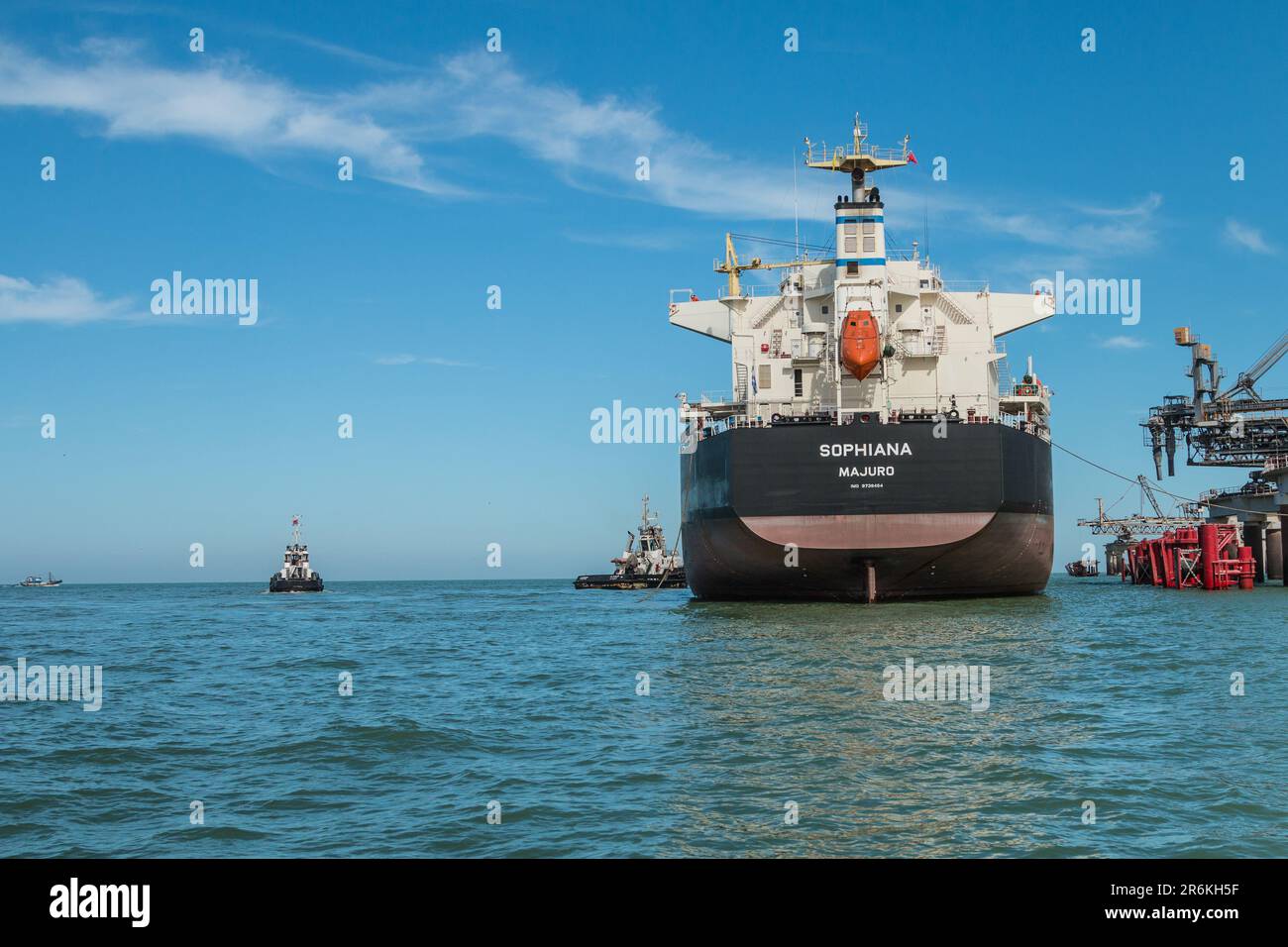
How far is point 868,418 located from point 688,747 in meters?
23.8

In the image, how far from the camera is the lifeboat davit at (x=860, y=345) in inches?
1417

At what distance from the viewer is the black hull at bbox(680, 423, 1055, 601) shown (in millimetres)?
32562

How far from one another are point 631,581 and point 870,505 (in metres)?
51.8

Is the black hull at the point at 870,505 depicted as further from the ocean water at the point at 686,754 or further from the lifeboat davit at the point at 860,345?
the ocean water at the point at 686,754

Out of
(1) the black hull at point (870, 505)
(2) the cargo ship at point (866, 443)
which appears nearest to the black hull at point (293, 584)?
(2) the cargo ship at point (866, 443)

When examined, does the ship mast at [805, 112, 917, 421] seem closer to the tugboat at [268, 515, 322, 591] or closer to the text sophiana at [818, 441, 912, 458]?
the text sophiana at [818, 441, 912, 458]

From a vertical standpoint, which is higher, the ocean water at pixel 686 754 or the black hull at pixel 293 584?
the ocean water at pixel 686 754

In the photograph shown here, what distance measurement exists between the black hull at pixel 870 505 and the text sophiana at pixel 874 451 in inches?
1.2

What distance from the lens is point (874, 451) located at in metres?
32.7

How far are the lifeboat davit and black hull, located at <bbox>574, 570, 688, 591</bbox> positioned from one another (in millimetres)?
40356
